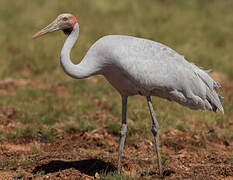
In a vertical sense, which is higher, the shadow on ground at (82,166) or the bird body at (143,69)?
the bird body at (143,69)

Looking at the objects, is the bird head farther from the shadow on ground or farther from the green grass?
the green grass

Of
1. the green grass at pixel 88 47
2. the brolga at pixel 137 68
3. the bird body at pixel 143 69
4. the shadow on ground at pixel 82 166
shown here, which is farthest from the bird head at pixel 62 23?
the green grass at pixel 88 47

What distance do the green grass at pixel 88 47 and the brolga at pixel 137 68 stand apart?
193 cm

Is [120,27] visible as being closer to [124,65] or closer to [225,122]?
[225,122]

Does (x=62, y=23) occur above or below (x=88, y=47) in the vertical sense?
below

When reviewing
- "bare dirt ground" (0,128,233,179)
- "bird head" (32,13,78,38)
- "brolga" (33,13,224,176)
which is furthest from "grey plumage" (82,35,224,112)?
"bare dirt ground" (0,128,233,179)

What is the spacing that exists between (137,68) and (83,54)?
6.76 metres

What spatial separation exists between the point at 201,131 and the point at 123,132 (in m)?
2.28

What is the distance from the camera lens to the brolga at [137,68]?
595 cm

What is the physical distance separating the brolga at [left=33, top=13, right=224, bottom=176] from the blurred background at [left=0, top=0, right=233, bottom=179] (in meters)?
1.86

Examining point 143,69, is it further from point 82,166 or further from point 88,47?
point 88,47

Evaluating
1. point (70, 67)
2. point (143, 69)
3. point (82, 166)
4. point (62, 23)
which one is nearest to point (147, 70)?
point (143, 69)

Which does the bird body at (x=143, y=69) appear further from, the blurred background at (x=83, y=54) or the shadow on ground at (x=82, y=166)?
the blurred background at (x=83, y=54)

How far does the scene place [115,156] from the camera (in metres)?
7.05
